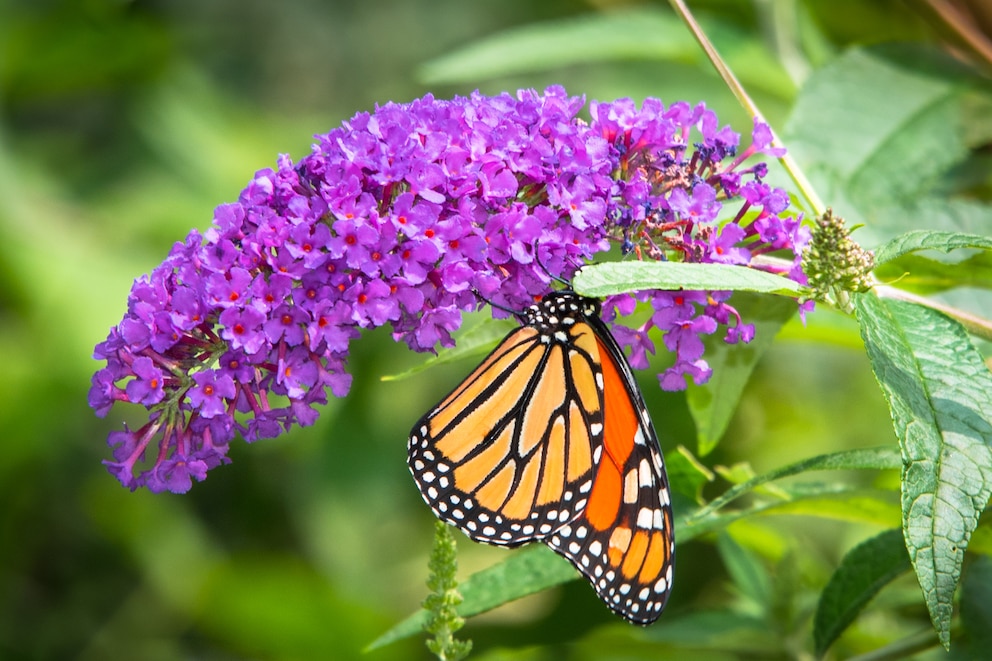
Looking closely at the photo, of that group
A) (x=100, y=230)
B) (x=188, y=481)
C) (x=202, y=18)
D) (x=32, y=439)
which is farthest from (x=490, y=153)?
(x=202, y=18)

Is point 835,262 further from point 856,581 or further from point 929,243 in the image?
point 856,581

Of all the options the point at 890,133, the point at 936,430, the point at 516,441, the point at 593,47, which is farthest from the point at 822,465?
the point at 593,47

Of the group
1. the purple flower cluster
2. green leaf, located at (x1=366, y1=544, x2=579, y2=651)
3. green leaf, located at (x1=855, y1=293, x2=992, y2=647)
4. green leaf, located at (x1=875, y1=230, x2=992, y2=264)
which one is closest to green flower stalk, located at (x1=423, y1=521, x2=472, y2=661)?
green leaf, located at (x1=366, y1=544, x2=579, y2=651)

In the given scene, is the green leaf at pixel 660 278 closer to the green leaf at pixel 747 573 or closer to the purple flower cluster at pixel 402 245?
the purple flower cluster at pixel 402 245

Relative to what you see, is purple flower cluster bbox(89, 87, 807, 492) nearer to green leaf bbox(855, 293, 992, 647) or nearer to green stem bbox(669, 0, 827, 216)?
green stem bbox(669, 0, 827, 216)

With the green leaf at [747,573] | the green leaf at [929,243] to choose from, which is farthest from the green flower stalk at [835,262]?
the green leaf at [747,573]

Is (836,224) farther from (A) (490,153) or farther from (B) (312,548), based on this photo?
(B) (312,548)
